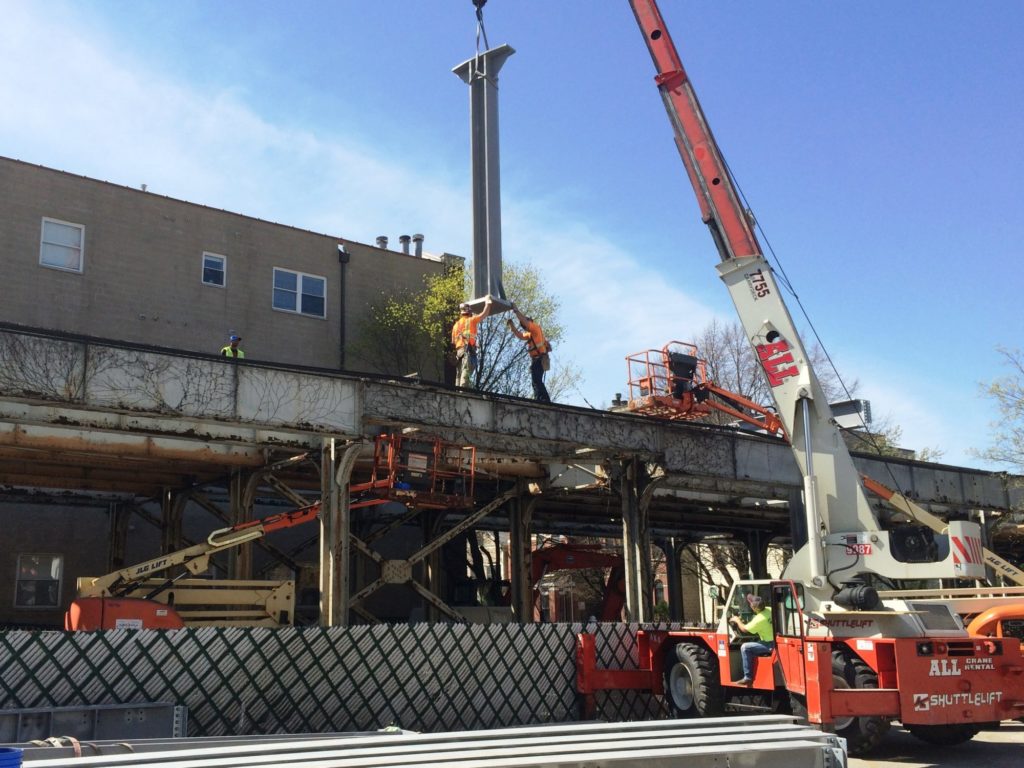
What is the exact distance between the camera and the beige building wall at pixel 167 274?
1027 inches

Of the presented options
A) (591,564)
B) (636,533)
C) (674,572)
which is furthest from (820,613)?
(674,572)

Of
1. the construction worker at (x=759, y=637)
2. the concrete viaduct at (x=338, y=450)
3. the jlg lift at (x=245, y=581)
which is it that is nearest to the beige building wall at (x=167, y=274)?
the concrete viaduct at (x=338, y=450)

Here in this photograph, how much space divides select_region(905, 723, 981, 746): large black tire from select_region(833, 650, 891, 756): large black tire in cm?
107

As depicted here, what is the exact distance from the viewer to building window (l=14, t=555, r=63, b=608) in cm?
2483

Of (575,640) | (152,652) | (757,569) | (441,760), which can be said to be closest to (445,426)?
(575,640)

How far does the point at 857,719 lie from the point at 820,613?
1.49 metres

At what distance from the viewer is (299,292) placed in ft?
101

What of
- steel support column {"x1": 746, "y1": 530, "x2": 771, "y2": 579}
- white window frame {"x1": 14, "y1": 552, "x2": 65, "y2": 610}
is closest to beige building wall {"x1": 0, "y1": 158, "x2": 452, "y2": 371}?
white window frame {"x1": 14, "y1": 552, "x2": 65, "y2": 610}

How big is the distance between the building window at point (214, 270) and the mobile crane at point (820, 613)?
1556 cm

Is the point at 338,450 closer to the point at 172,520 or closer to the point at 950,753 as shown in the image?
the point at 172,520

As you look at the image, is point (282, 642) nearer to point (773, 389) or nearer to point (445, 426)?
point (445, 426)

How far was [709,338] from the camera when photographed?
51000 mm

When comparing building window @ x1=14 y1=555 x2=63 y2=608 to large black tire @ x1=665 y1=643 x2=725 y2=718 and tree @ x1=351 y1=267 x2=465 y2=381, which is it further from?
large black tire @ x1=665 y1=643 x2=725 y2=718

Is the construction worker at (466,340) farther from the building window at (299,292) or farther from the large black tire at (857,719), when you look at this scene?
the building window at (299,292)
